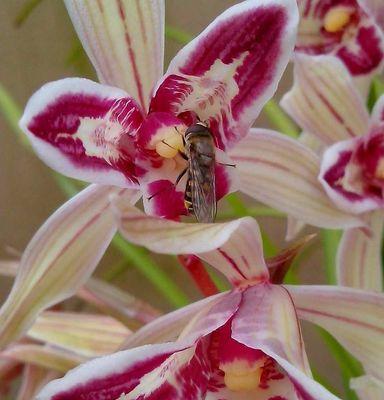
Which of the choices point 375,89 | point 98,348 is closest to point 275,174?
point 98,348

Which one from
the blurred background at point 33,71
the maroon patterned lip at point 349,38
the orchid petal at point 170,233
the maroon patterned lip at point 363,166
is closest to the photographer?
the orchid petal at point 170,233

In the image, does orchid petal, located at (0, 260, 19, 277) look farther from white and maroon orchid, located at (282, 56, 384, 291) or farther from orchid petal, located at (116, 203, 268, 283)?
orchid petal, located at (116, 203, 268, 283)

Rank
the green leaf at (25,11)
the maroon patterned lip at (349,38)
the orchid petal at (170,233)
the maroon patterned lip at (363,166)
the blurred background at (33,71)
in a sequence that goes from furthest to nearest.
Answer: the blurred background at (33,71), the green leaf at (25,11), the maroon patterned lip at (349,38), the maroon patterned lip at (363,166), the orchid petal at (170,233)

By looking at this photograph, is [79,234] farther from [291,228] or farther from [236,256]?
[291,228]

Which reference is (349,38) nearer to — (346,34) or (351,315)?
(346,34)

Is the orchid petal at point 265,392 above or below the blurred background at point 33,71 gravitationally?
above

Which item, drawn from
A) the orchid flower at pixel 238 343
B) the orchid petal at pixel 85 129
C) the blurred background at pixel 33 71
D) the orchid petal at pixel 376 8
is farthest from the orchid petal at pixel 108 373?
the blurred background at pixel 33 71

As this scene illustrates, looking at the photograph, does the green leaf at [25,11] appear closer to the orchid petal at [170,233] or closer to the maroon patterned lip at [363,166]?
the maroon patterned lip at [363,166]

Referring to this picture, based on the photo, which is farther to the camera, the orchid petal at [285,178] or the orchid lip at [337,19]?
the orchid lip at [337,19]
